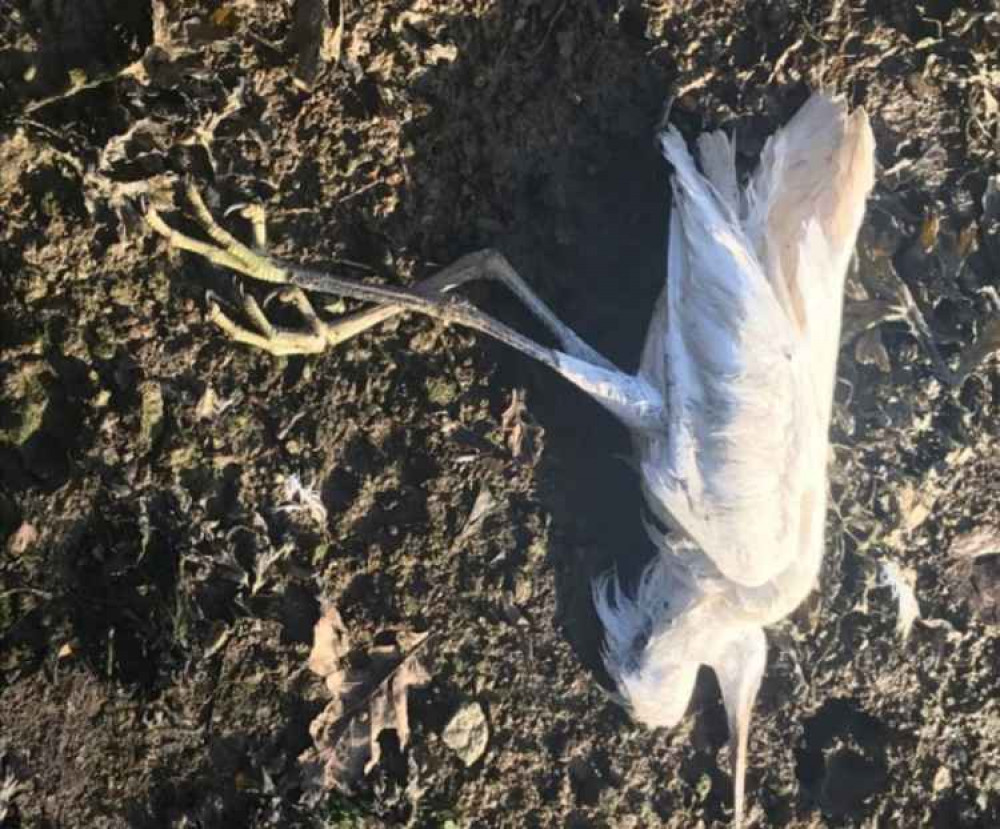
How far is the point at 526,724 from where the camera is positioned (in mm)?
3033

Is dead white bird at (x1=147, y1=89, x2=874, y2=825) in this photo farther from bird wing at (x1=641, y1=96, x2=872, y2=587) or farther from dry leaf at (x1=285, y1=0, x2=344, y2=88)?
dry leaf at (x1=285, y1=0, x2=344, y2=88)

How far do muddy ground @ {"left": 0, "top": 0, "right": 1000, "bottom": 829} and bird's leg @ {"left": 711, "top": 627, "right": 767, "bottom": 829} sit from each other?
0.19 metres

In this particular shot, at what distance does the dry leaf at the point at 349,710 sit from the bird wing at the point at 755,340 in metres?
0.86

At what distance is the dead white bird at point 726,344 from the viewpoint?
2621mm

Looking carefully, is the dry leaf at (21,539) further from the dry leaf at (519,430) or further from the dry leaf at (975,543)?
the dry leaf at (975,543)

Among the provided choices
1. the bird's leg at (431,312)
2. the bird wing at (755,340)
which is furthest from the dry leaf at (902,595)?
the bird's leg at (431,312)

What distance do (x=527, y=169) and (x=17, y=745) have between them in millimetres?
1927

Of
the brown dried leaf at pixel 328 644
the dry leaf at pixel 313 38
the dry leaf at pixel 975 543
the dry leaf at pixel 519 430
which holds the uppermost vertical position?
the dry leaf at pixel 313 38

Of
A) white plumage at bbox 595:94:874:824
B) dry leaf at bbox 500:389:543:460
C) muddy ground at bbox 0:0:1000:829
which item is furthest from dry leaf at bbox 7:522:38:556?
white plumage at bbox 595:94:874:824

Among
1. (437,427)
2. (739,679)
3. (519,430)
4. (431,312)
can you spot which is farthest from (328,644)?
(739,679)

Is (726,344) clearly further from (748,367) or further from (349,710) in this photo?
(349,710)

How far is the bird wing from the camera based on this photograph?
2613mm

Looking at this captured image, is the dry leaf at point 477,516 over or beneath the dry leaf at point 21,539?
beneath

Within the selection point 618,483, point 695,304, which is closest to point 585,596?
point 618,483
